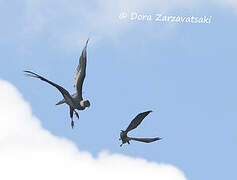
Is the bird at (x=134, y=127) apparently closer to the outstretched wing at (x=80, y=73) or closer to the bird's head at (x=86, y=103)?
the bird's head at (x=86, y=103)

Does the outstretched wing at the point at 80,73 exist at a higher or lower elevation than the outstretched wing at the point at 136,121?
higher

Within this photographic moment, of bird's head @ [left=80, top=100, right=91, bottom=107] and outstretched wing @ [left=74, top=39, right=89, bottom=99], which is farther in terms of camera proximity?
outstretched wing @ [left=74, top=39, right=89, bottom=99]

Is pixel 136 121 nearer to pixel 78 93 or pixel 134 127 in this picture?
pixel 134 127

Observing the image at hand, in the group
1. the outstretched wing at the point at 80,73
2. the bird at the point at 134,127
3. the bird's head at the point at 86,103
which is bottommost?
the bird at the point at 134,127

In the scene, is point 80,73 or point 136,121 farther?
point 80,73

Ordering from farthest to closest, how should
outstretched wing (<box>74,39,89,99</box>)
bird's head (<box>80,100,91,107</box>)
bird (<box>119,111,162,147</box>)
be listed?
outstretched wing (<box>74,39,89,99</box>) < bird (<box>119,111,162,147</box>) < bird's head (<box>80,100,91,107</box>)

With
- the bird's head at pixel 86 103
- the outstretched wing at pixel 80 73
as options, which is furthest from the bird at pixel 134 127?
the outstretched wing at pixel 80 73

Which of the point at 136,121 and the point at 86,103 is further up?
the point at 86,103

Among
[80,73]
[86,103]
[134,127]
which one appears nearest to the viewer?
[86,103]

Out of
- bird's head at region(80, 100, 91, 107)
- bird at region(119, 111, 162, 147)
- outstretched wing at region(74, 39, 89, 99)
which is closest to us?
bird's head at region(80, 100, 91, 107)

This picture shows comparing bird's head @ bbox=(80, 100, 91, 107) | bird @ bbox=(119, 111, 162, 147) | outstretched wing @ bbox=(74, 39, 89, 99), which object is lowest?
bird @ bbox=(119, 111, 162, 147)

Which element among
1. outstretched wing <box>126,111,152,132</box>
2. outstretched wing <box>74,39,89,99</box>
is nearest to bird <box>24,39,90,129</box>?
outstretched wing <box>74,39,89,99</box>

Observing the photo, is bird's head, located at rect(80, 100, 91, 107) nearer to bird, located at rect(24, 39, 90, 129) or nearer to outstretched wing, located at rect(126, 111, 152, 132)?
bird, located at rect(24, 39, 90, 129)

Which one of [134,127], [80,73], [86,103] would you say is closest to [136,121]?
[134,127]
